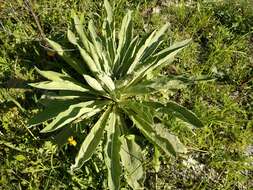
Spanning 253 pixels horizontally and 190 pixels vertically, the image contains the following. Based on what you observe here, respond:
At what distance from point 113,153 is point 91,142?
195mm

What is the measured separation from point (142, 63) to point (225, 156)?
105 cm

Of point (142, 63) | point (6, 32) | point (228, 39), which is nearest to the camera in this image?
point (142, 63)

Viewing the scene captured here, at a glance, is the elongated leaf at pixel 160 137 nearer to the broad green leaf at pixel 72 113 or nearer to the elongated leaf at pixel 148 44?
the broad green leaf at pixel 72 113

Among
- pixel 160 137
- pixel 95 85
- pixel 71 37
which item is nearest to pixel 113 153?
pixel 160 137

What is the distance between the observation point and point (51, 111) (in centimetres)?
339

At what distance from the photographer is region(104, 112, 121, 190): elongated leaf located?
3154 millimetres

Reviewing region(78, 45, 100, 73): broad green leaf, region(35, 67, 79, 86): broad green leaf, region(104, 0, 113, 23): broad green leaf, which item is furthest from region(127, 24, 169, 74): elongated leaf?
region(35, 67, 79, 86): broad green leaf

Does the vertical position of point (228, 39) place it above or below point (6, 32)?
below

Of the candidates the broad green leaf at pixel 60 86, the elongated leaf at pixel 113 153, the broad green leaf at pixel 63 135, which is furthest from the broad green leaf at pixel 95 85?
the broad green leaf at pixel 63 135

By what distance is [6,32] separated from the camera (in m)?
4.09

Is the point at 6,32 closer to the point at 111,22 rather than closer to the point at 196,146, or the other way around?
the point at 111,22

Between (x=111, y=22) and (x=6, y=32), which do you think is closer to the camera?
(x=111, y=22)

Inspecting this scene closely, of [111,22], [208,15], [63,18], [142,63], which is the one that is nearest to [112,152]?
[142,63]

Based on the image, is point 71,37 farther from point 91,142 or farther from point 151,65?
point 91,142
